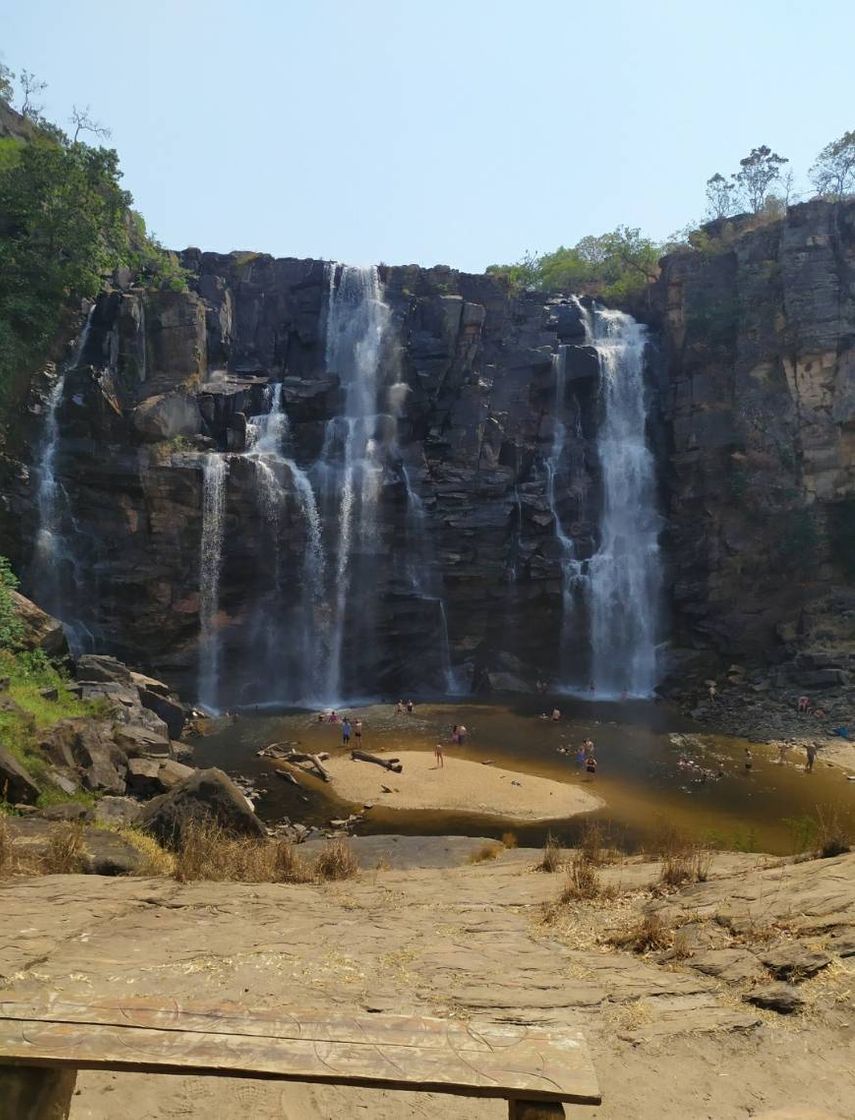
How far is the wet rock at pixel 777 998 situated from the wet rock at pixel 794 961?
155 mm

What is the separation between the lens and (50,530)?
3094 cm

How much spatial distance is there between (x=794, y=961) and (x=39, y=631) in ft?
73.1

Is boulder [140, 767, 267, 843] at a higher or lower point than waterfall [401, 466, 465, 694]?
lower

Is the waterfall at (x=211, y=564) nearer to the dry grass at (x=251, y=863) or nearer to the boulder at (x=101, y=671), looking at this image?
the boulder at (x=101, y=671)

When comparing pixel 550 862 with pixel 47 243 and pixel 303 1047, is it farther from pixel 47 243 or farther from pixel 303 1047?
pixel 47 243

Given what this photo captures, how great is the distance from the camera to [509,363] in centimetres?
4169

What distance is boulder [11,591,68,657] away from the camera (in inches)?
841

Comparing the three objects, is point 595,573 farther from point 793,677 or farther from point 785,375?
point 785,375

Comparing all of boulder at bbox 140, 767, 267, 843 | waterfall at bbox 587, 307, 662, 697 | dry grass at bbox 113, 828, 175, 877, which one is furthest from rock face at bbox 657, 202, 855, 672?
dry grass at bbox 113, 828, 175, 877

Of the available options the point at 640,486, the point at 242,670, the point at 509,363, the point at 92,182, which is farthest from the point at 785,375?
the point at 92,182

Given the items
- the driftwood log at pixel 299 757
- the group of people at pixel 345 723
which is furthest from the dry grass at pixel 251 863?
the group of people at pixel 345 723

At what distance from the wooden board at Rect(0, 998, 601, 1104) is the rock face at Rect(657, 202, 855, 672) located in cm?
3371

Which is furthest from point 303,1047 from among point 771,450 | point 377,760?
point 771,450

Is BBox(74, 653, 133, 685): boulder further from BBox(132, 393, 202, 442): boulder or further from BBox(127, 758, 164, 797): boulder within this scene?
BBox(132, 393, 202, 442): boulder
